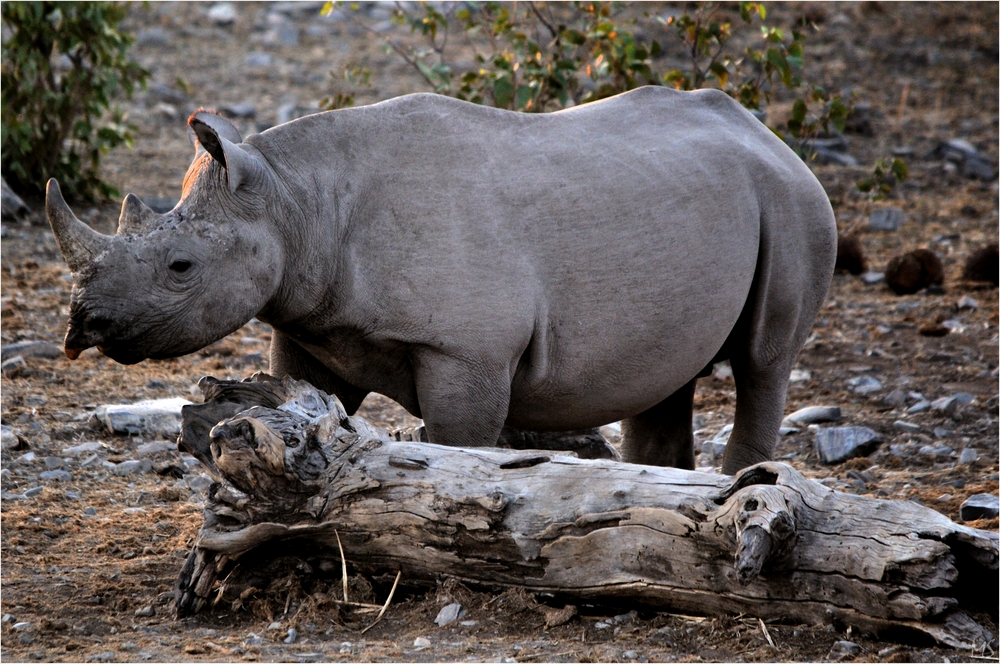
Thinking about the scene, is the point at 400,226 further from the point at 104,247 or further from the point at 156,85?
the point at 156,85

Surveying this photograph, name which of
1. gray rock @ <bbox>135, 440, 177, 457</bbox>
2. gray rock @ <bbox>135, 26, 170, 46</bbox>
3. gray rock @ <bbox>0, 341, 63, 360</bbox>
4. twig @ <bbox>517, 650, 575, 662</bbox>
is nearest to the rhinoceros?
twig @ <bbox>517, 650, 575, 662</bbox>

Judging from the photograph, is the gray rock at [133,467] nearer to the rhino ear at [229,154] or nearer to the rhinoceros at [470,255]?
the rhinoceros at [470,255]

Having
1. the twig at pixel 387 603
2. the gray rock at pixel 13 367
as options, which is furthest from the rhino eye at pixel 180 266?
the gray rock at pixel 13 367

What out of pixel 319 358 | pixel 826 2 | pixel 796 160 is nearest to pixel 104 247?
pixel 319 358

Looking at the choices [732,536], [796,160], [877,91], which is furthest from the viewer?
[877,91]

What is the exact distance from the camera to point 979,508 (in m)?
4.91

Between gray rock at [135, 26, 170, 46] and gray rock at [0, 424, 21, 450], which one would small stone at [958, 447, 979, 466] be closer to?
gray rock at [0, 424, 21, 450]

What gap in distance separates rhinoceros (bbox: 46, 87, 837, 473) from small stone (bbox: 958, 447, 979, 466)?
1.57m

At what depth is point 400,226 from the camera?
4.09 m

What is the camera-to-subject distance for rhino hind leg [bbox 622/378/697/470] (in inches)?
210

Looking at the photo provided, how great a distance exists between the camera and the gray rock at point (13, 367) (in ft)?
21.0

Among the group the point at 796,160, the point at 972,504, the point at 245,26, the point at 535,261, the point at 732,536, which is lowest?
the point at 972,504

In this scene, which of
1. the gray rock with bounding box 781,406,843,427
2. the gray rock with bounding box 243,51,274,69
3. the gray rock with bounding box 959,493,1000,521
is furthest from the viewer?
the gray rock with bounding box 243,51,274,69

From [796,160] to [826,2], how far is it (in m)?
11.3
